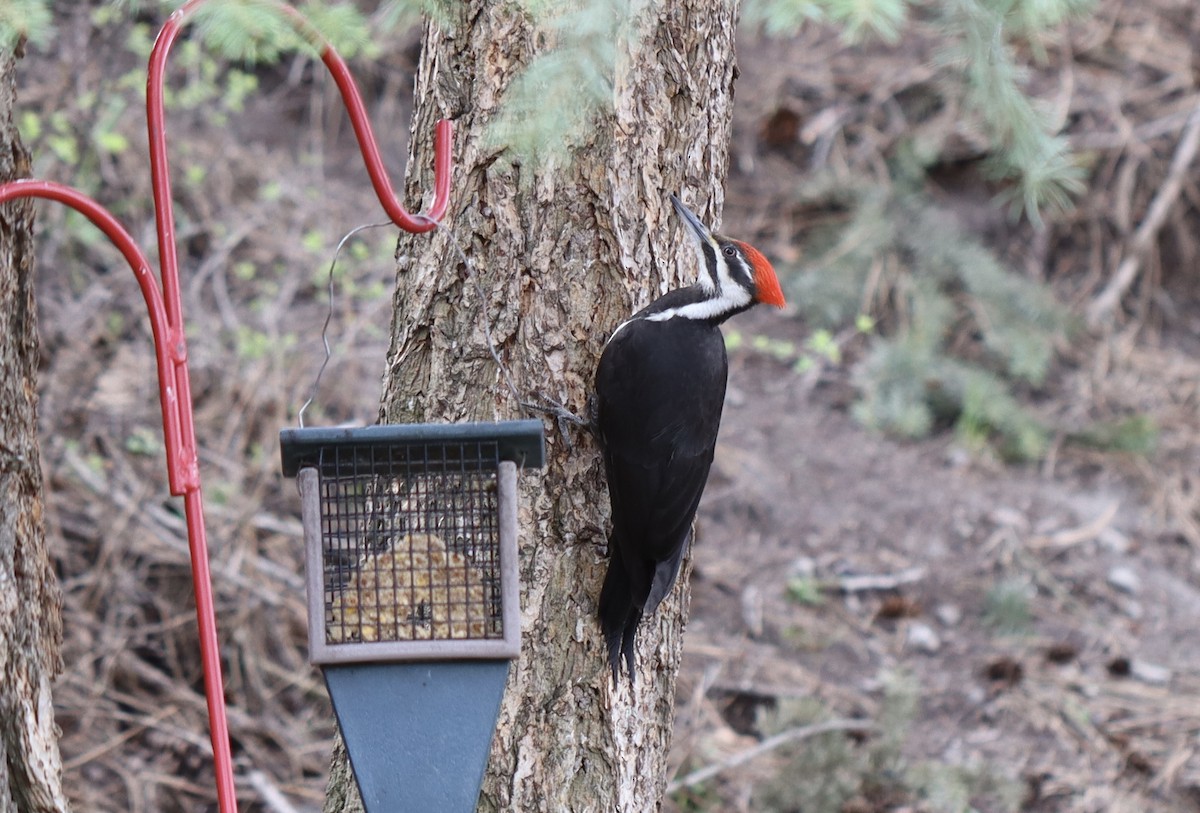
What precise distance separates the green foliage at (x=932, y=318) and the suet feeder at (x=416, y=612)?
3.98m

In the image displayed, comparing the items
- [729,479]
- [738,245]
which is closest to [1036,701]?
[729,479]

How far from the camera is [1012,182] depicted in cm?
671

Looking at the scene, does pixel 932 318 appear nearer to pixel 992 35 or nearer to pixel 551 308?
pixel 551 308

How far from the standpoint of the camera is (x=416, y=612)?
242 centimetres

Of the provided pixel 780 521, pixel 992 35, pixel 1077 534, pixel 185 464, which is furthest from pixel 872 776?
pixel 992 35

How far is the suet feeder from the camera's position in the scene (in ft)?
6.86

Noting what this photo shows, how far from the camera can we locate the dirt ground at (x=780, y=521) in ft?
14.3

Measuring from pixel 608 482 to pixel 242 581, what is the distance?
2.09 meters

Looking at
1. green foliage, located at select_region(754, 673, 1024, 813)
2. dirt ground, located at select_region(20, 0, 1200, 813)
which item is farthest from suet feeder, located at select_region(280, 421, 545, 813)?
green foliage, located at select_region(754, 673, 1024, 813)

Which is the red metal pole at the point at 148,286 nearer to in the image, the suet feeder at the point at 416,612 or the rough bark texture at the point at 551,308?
the suet feeder at the point at 416,612

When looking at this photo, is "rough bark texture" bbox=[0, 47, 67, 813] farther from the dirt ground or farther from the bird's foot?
the dirt ground

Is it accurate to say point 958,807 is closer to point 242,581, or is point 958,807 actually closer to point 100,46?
point 242,581

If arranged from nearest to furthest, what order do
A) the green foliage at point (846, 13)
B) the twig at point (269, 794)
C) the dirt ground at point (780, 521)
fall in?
the green foliage at point (846, 13) → the twig at point (269, 794) → the dirt ground at point (780, 521)

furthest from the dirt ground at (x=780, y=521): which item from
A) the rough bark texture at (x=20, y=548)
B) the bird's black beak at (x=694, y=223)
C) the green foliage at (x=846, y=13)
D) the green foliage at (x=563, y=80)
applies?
the green foliage at (x=846, y=13)
